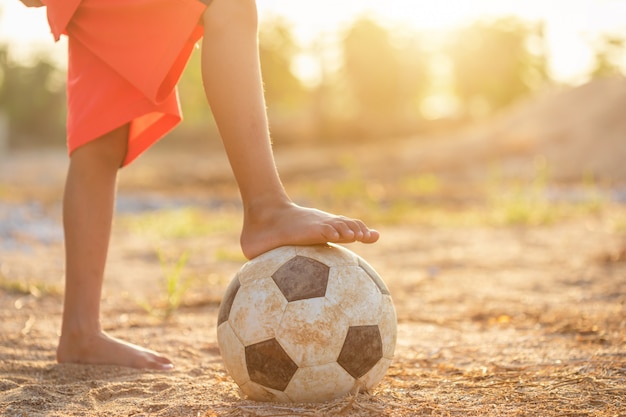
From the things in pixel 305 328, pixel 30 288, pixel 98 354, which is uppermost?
pixel 30 288

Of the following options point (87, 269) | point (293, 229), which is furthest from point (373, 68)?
point (293, 229)

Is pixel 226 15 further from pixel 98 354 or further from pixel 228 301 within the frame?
pixel 98 354

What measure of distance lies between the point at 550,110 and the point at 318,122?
12393mm

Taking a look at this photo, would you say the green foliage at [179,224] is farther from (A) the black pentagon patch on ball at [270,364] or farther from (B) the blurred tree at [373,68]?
(B) the blurred tree at [373,68]

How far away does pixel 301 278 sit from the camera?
2.00m

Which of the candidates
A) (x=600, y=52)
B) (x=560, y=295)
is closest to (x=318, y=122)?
(x=600, y=52)

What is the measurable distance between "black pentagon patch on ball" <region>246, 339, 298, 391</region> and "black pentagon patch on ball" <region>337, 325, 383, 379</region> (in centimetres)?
14

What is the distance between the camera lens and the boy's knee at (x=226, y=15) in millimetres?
2162

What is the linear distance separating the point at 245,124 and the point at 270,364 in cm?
70

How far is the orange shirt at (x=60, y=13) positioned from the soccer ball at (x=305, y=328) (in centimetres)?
98

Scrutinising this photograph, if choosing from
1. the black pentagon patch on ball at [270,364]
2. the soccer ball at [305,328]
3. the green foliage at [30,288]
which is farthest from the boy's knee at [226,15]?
the green foliage at [30,288]

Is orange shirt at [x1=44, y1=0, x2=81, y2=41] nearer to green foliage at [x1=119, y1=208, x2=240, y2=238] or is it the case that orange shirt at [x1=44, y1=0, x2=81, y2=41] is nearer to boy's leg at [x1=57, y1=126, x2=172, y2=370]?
boy's leg at [x1=57, y1=126, x2=172, y2=370]

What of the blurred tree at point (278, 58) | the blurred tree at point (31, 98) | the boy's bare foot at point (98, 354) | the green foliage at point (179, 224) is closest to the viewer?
the boy's bare foot at point (98, 354)

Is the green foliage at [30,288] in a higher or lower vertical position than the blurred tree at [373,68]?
lower
